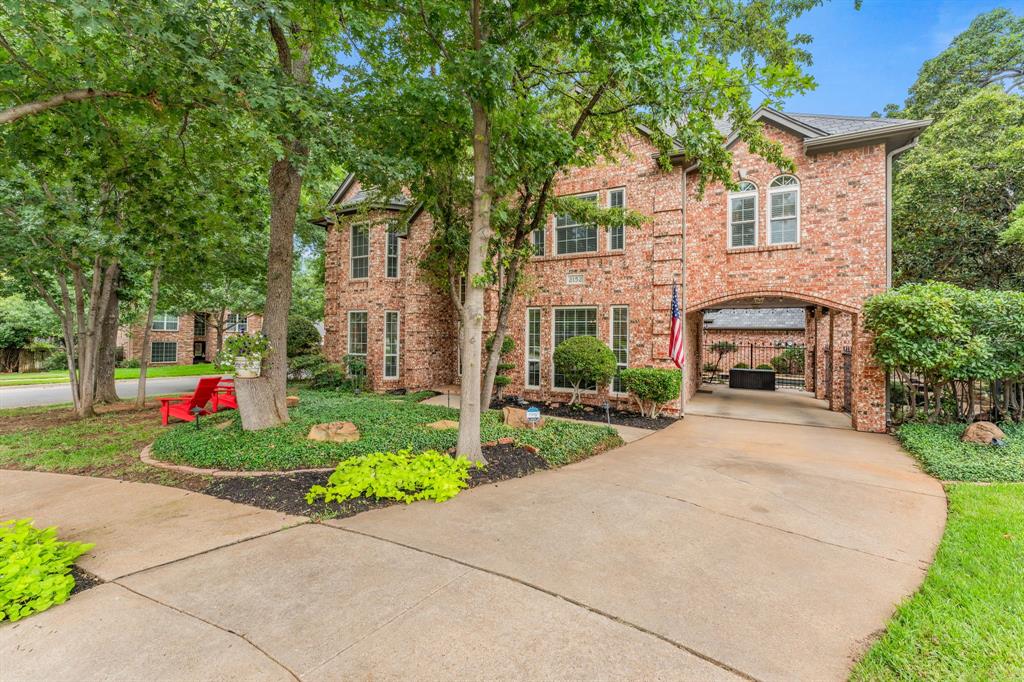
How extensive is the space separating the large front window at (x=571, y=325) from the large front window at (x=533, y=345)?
54 centimetres

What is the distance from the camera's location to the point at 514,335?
12.9m

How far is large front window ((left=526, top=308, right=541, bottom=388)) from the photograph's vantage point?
1270cm

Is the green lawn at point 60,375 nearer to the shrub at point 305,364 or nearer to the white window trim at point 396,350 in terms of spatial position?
the shrub at point 305,364

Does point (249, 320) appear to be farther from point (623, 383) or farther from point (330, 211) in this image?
point (623, 383)

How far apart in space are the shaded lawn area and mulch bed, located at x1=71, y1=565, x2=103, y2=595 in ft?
6.78

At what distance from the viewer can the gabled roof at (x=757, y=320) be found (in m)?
19.6

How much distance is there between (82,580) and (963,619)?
5869mm

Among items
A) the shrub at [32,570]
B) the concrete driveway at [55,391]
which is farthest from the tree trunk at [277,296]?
the concrete driveway at [55,391]

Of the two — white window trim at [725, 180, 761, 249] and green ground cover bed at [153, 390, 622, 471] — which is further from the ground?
white window trim at [725, 180, 761, 249]

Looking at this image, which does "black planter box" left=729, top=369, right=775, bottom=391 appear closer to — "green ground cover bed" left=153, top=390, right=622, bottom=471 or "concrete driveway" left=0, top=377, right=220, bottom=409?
"green ground cover bed" left=153, top=390, right=622, bottom=471

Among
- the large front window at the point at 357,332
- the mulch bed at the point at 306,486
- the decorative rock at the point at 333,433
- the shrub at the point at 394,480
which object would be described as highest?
the large front window at the point at 357,332

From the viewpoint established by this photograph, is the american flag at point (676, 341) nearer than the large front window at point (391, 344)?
Yes

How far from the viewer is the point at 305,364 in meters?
16.4

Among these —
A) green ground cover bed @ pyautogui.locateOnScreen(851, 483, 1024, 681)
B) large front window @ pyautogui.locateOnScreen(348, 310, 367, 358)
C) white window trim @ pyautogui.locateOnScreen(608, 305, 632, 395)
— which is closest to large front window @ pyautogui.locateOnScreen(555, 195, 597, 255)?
white window trim @ pyautogui.locateOnScreen(608, 305, 632, 395)
